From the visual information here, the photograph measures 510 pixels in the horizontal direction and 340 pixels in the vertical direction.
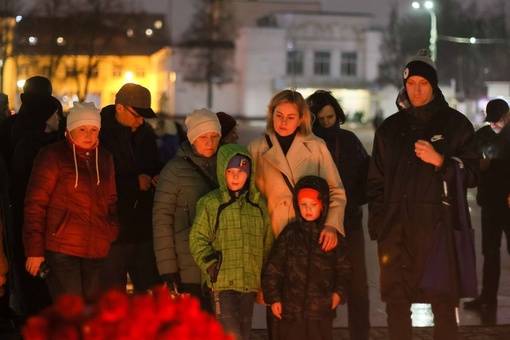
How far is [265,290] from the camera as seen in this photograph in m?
6.61

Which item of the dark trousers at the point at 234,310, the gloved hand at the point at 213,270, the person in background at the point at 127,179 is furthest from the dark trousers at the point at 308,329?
the person in background at the point at 127,179

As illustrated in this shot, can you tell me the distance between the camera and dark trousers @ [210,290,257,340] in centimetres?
664

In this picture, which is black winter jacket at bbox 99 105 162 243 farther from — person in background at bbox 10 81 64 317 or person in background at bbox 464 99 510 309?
person in background at bbox 464 99 510 309

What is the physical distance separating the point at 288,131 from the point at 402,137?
81cm

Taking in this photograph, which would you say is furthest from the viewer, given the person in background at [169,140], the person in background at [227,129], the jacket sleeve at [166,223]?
the person in background at [169,140]

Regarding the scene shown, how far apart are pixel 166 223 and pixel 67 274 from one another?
0.78 metres

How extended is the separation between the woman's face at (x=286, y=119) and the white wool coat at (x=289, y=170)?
7 centimetres

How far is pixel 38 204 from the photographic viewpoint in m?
6.72

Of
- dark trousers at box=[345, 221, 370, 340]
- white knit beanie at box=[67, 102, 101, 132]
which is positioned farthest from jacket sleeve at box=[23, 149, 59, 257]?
dark trousers at box=[345, 221, 370, 340]

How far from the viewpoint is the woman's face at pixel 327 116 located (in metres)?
8.07

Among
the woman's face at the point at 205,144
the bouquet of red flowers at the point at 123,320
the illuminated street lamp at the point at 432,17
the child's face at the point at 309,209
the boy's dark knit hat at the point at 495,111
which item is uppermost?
the illuminated street lamp at the point at 432,17

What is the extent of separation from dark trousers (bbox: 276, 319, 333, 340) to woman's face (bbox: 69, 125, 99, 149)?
185 centimetres

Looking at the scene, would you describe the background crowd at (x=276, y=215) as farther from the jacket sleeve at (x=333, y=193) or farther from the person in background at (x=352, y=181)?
the person in background at (x=352, y=181)

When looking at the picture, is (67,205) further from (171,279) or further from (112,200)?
(171,279)
